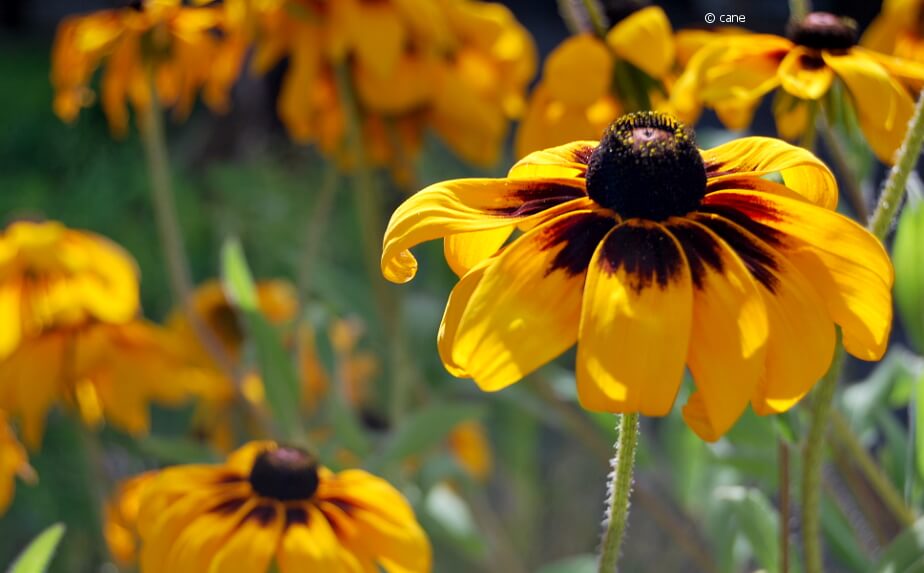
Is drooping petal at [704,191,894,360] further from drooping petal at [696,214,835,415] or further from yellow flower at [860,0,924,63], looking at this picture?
yellow flower at [860,0,924,63]

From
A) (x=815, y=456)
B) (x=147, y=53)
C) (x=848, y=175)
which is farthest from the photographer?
(x=147, y=53)

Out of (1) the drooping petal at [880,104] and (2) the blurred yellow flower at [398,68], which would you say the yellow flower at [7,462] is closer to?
(2) the blurred yellow flower at [398,68]

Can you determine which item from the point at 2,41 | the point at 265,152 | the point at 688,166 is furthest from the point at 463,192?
the point at 2,41

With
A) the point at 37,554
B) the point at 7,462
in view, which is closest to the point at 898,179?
the point at 37,554

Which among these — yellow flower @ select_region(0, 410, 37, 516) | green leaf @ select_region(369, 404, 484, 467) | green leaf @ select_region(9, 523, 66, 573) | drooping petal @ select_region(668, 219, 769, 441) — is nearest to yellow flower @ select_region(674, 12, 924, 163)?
drooping petal @ select_region(668, 219, 769, 441)

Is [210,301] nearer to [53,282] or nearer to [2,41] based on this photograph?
[53,282]

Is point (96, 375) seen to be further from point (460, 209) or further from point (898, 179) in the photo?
point (898, 179)

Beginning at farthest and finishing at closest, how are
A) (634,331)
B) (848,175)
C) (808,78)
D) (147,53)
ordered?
(147,53)
(848,175)
(808,78)
(634,331)
